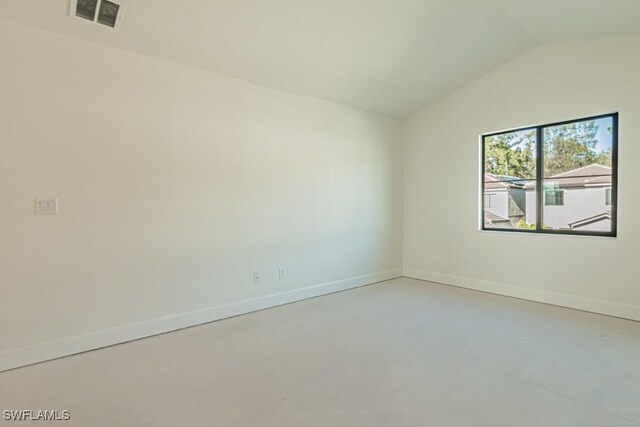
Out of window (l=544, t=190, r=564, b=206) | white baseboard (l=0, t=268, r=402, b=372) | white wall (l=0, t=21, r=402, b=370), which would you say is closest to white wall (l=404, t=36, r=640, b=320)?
window (l=544, t=190, r=564, b=206)

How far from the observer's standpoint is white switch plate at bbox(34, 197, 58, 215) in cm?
255

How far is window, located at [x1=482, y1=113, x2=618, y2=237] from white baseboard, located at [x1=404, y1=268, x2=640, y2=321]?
2.41 ft

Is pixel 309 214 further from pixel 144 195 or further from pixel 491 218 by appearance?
pixel 491 218

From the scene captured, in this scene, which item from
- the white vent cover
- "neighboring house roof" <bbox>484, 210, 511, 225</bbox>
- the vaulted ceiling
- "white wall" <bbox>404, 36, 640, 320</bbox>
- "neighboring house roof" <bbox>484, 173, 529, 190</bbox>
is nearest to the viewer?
the white vent cover

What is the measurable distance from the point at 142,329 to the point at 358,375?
1.98 metres

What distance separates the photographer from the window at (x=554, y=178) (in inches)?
143

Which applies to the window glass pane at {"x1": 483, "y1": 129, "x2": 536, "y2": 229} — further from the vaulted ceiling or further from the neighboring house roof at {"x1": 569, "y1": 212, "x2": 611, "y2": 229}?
the vaulted ceiling

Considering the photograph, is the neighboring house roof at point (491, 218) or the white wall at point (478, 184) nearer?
the white wall at point (478, 184)

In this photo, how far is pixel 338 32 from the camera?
319cm

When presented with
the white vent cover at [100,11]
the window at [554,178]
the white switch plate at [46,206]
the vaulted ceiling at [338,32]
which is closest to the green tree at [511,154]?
the window at [554,178]

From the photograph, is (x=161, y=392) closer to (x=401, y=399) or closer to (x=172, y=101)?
(x=401, y=399)

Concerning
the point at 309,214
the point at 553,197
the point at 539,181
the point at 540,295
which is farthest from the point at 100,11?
Answer: the point at 540,295

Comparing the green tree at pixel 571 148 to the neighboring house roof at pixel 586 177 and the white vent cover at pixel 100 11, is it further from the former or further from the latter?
the white vent cover at pixel 100 11

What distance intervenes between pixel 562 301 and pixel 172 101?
4.71m
